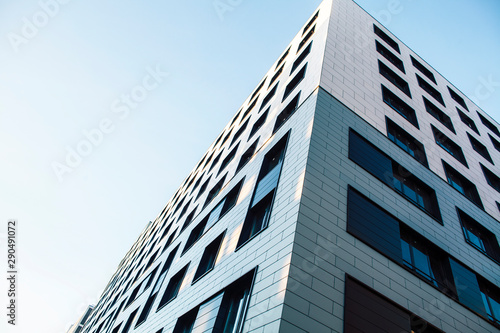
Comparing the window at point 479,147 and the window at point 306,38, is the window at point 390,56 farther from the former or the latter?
the window at point 479,147

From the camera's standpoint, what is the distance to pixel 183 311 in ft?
41.4

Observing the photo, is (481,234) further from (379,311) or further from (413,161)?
(379,311)

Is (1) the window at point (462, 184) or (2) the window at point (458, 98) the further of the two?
(2) the window at point (458, 98)

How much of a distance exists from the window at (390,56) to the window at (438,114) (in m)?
3.19

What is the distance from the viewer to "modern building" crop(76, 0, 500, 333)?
782 centimetres

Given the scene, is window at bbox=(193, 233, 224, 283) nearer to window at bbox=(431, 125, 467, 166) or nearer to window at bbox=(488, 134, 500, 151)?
window at bbox=(431, 125, 467, 166)

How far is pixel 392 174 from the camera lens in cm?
1277

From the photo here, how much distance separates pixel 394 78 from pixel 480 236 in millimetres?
11243

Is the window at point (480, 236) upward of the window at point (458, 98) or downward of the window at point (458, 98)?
downward

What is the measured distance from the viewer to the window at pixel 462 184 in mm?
16500

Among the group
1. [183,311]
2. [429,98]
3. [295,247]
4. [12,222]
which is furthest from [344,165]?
[12,222]

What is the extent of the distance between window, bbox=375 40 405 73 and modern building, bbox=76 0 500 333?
31 centimetres

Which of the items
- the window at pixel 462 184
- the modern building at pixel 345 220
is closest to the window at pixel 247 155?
the modern building at pixel 345 220

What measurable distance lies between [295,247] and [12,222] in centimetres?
2345
